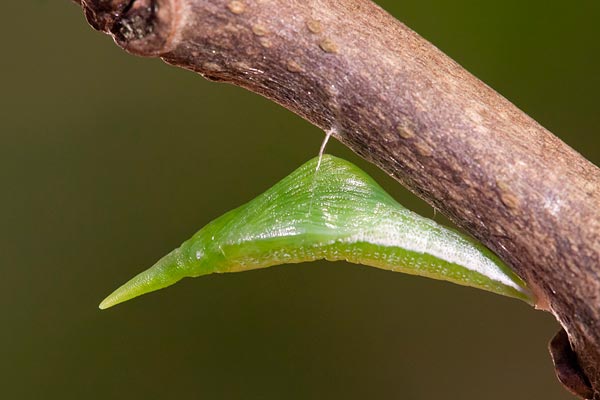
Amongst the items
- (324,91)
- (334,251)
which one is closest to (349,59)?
(324,91)

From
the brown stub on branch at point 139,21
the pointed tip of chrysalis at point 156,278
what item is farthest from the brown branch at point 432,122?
the pointed tip of chrysalis at point 156,278

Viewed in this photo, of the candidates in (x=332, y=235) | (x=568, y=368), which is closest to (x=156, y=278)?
(x=332, y=235)

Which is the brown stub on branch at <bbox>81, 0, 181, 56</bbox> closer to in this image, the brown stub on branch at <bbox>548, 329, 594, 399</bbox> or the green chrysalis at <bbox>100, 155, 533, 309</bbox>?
the green chrysalis at <bbox>100, 155, 533, 309</bbox>

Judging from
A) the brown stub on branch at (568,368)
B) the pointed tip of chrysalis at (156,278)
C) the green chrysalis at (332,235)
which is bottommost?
the brown stub on branch at (568,368)

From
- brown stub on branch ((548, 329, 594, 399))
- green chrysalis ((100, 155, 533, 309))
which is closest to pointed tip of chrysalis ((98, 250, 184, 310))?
green chrysalis ((100, 155, 533, 309))

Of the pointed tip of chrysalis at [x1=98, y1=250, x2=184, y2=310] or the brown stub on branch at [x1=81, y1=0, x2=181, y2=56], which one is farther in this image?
the pointed tip of chrysalis at [x1=98, y1=250, x2=184, y2=310]

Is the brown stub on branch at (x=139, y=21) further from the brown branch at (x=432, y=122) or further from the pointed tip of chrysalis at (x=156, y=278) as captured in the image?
the pointed tip of chrysalis at (x=156, y=278)

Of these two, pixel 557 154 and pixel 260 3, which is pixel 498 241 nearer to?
pixel 557 154
